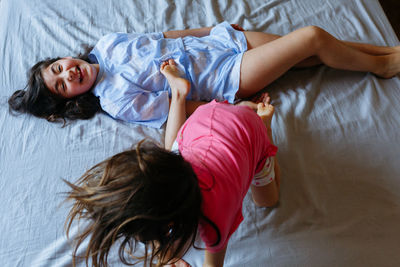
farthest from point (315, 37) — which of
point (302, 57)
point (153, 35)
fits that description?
point (153, 35)

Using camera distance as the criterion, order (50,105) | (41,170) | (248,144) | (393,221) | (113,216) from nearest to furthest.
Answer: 1. (113,216)
2. (248,144)
3. (393,221)
4. (41,170)
5. (50,105)

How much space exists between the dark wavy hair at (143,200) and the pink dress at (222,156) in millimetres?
61

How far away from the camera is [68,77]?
1043mm

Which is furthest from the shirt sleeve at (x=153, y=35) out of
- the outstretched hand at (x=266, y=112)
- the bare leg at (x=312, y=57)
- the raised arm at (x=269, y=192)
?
the raised arm at (x=269, y=192)

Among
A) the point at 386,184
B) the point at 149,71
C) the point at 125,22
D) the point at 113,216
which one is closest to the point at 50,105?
the point at 149,71

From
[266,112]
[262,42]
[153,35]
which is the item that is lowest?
[266,112]

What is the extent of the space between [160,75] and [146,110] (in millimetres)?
154

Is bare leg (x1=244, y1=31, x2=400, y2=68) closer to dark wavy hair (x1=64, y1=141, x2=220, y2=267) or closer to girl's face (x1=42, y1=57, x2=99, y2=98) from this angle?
girl's face (x1=42, y1=57, x2=99, y2=98)

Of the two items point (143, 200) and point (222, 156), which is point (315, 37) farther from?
point (143, 200)

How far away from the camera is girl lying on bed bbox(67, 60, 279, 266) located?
0.51 metres

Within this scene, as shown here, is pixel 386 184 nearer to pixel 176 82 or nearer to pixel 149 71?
pixel 176 82

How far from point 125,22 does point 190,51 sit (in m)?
0.37

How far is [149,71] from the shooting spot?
1096mm

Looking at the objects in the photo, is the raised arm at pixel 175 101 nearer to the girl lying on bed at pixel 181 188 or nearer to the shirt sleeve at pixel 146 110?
the shirt sleeve at pixel 146 110
